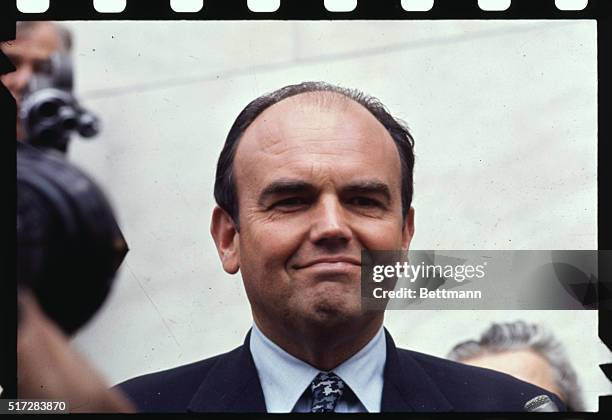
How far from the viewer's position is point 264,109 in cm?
294

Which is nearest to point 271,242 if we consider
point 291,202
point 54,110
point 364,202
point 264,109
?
point 291,202

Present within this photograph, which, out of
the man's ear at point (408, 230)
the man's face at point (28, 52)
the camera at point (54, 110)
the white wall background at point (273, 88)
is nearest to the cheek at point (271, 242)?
the white wall background at point (273, 88)

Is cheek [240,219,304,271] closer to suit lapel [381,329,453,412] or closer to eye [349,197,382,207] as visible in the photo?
eye [349,197,382,207]

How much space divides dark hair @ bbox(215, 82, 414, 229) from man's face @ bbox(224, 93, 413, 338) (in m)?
0.02

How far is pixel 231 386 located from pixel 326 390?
30 centimetres

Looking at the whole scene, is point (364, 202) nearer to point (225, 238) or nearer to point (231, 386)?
point (225, 238)

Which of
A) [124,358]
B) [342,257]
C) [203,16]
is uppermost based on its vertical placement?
[203,16]

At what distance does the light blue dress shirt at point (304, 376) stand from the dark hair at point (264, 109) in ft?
1.33

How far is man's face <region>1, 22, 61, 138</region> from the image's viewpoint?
296 centimetres

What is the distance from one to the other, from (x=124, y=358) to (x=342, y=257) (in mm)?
756

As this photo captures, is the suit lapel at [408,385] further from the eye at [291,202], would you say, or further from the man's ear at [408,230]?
the eye at [291,202]

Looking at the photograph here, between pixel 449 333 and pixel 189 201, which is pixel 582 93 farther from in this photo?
pixel 189 201

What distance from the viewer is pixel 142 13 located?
118 inches

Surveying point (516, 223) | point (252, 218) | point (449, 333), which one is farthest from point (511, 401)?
point (252, 218)
